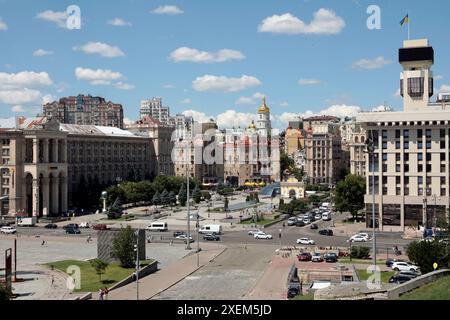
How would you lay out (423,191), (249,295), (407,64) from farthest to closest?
(407,64) → (423,191) → (249,295)

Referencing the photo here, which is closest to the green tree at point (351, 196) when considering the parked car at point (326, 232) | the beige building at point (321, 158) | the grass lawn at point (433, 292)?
the parked car at point (326, 232)

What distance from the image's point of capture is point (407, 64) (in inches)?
2717

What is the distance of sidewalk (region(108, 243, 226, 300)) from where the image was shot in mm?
30417

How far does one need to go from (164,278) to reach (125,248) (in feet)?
13.6

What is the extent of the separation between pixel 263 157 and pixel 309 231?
264ft

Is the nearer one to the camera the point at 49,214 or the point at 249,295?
the point at 249,295

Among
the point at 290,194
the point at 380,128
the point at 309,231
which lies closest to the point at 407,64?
the point at 380,128

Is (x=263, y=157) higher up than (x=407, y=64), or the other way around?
(x=407, y=64)

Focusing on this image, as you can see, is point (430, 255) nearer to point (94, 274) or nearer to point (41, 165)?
point (94, 274)

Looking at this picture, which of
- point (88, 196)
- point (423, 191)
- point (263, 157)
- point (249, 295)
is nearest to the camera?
point (249, 295)

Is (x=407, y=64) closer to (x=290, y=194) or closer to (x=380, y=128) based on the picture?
(x=380, y=128)

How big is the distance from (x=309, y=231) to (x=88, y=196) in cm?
3757
